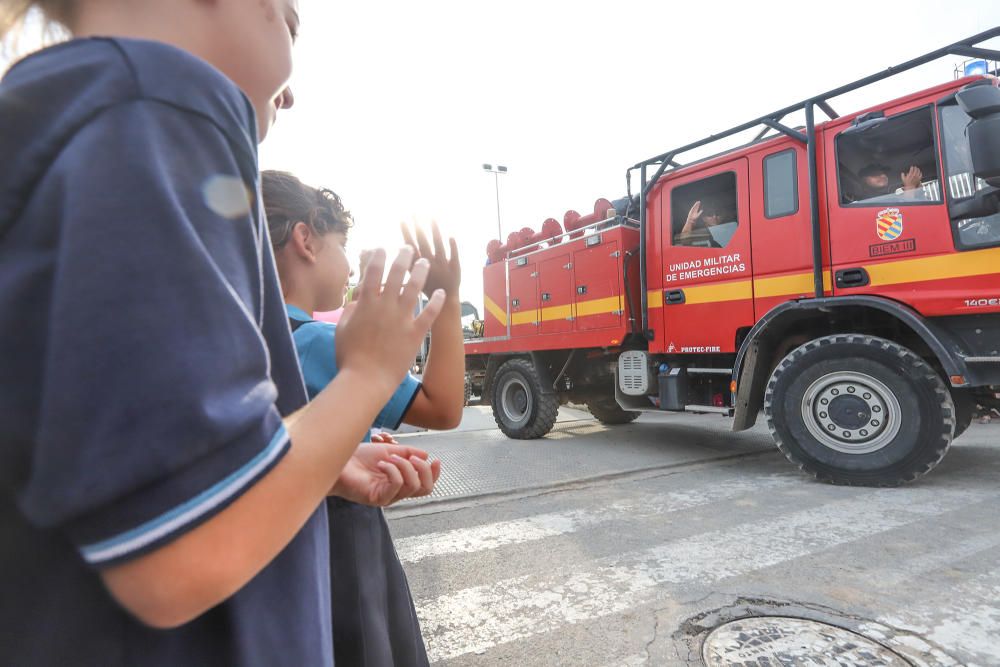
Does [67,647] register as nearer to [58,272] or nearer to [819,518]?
[58,272]

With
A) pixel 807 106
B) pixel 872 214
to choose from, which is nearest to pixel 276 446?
pixel 872 214

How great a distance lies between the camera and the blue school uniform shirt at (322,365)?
1200 millimetres

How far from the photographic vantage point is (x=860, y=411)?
4172 mm

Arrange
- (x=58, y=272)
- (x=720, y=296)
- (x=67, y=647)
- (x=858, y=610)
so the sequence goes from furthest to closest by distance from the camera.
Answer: (x=720, y=296) < (x=858, y=610) < (x=67, y=647) < (x=58, y=272)

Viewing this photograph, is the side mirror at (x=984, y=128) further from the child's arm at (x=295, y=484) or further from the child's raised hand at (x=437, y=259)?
the child's arm at (x=295, y=484)

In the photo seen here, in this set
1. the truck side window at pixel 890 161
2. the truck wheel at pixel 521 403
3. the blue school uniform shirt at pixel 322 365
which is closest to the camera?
the blue school uniform shirt at pixel 322 365

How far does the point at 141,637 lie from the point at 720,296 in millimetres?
5334

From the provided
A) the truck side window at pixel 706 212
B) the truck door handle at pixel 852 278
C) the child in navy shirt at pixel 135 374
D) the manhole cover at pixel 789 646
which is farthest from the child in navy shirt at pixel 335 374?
the truck side window at pixel 706 212

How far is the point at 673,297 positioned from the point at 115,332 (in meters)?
5.61

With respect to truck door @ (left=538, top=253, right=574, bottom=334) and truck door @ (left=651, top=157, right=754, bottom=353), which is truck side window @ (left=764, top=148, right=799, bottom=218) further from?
truck door @ (left=538, top=253, right=574, bottom=334)

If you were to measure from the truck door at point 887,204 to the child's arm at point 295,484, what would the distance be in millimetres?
4618

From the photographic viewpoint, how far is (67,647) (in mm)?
504

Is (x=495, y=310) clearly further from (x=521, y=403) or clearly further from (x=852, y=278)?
(x=852, y=278)

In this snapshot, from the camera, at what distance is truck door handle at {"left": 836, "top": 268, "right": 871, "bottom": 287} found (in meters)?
4.32
